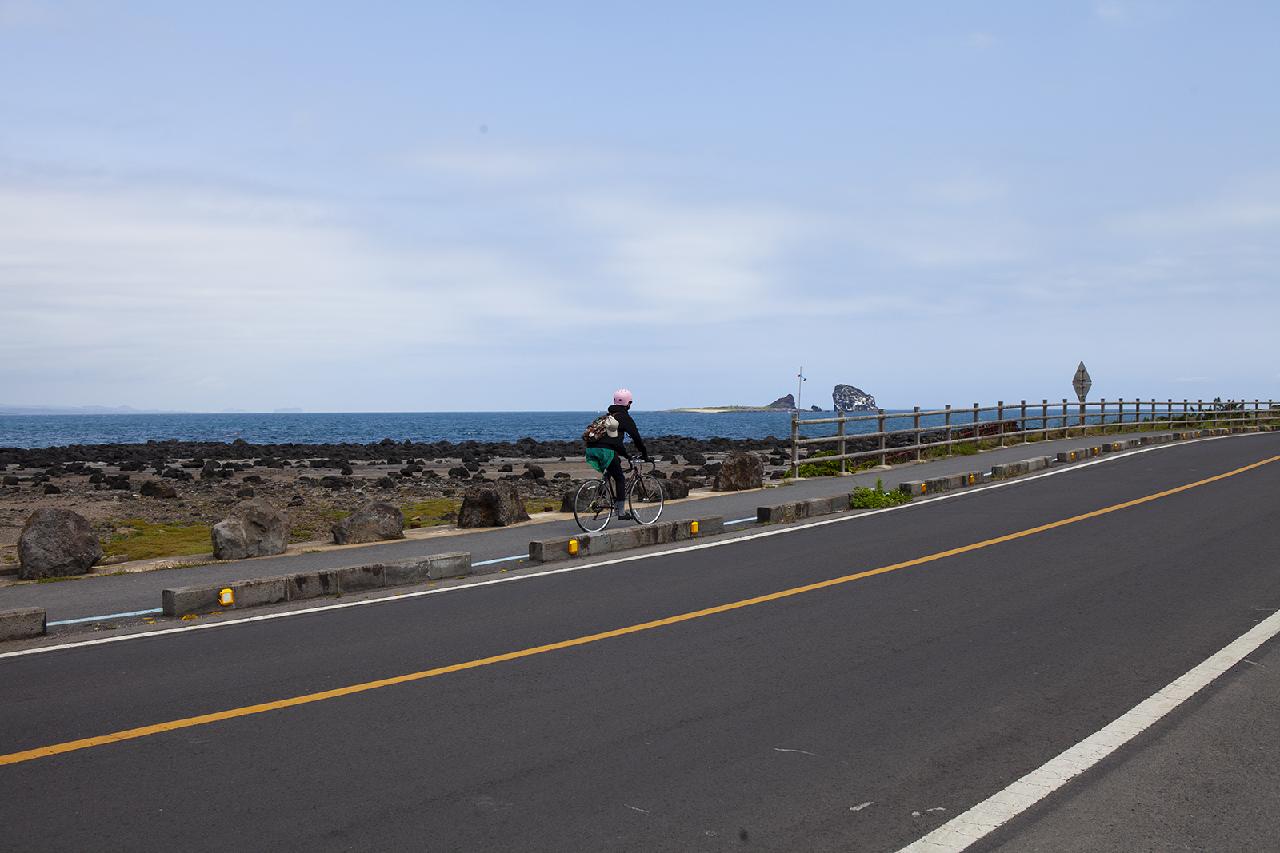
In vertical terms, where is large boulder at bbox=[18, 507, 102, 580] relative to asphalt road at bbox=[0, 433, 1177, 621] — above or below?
above

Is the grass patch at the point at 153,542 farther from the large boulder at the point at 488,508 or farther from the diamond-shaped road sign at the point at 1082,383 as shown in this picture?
the diamond-shaped road sign at the point at 1082,383

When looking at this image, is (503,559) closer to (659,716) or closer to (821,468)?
(659,716)

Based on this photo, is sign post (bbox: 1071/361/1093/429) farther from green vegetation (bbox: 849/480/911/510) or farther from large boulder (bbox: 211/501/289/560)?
large boulder (bbox: 211/501/289/560)

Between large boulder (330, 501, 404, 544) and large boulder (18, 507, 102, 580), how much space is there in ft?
10.1

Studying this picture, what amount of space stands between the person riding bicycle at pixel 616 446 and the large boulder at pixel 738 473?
22.4 ft

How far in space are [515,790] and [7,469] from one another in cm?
5389

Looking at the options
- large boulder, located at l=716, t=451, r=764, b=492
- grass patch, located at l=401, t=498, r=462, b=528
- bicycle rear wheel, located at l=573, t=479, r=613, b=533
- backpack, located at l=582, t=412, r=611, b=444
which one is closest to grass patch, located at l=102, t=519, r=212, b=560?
grass patch, located at l=401, t=498, r=462, b=528

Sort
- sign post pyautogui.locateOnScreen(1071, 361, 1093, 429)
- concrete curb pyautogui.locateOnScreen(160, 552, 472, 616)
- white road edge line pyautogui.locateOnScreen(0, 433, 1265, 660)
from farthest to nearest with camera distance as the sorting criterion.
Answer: sign post pyautogui.locateOnScreen(1071, 361, 1093, 429) → concrete curb pyautogui.locateOnScreen(160, 552, 472, 616) → white road edge line pyautogui.locateOnScreen(0, 433, 1265, 660)

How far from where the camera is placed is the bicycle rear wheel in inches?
583

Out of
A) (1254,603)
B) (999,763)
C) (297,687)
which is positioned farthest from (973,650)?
(297,687)

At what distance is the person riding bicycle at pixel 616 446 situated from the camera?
47.9 feet

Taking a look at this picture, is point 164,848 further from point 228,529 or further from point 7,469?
point 7,469

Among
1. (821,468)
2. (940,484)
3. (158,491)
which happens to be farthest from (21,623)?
(158,491)

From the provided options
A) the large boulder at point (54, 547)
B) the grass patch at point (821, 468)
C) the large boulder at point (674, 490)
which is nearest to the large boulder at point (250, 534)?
the large boulder at point (54, 547)
